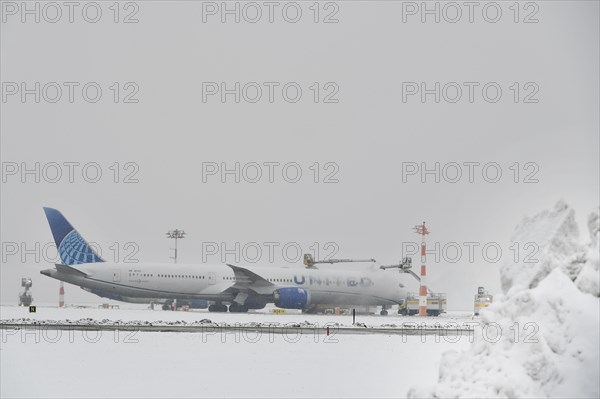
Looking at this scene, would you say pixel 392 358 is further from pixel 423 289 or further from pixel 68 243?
pixel 68 243

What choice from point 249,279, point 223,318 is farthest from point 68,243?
point 223,318

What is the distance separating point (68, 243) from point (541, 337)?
59185 millimetres

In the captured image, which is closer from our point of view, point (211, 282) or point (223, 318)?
point (223, 318)

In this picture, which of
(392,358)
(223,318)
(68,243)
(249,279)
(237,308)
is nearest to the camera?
(392,358)

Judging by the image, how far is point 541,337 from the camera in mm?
13398

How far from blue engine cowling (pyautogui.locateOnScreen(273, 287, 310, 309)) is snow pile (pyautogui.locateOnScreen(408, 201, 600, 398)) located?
156ft

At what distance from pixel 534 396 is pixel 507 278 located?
11.9 ft

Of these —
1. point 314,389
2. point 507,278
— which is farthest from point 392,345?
point 507,278

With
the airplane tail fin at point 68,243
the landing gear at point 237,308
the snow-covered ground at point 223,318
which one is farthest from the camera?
the airplane tail fin at point 68,243

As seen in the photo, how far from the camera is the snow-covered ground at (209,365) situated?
17.8m

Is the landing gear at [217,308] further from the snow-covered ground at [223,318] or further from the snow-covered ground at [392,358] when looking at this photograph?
the snow-covered ground at [392,358]

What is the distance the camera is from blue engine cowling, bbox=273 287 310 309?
6284 cm

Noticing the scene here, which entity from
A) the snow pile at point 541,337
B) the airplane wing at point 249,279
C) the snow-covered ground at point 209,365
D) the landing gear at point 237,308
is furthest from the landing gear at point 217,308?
the snow pile at point 541,337

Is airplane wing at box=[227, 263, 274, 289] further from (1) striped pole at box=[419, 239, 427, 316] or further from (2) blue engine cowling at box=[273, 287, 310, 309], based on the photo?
(1) striped pole at box=[419, 239, 427, 316]
